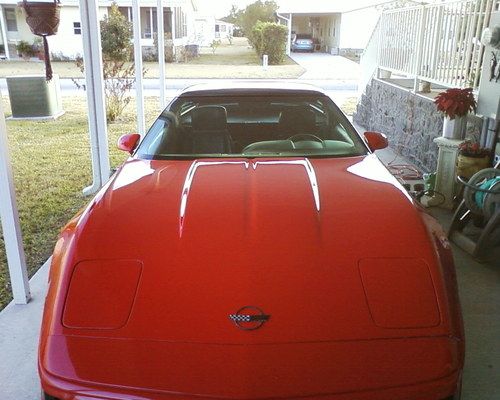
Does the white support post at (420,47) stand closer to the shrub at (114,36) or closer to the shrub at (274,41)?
the shrub at (114,36)

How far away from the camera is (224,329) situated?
185 cm

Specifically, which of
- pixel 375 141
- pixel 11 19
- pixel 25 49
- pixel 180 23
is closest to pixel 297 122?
pixel 375 141

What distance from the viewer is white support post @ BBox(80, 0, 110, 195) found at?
16.7ft

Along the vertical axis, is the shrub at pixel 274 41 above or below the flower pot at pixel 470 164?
above

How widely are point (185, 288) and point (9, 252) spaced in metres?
1.87

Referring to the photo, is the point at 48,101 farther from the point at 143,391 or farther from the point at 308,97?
the point at 143,391

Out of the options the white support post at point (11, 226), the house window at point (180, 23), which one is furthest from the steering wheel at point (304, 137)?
the house window at point (180, 23)

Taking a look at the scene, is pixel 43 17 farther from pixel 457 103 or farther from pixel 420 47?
pixel 420 47

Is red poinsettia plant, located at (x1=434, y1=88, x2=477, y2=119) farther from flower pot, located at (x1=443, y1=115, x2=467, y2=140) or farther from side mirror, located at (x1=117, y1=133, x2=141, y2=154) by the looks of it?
side mirror, located at (x1=117, y1=133, x2=141, y2=154)

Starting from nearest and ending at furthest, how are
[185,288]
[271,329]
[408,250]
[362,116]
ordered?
[271,329], [185,288], [408,250], [362,116]

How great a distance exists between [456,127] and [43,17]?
14.9 ft

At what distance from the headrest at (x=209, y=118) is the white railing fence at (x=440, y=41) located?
11.8ft

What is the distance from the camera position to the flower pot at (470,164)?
15.9 ft

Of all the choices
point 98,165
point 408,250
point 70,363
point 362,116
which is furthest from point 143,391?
point 362,116
